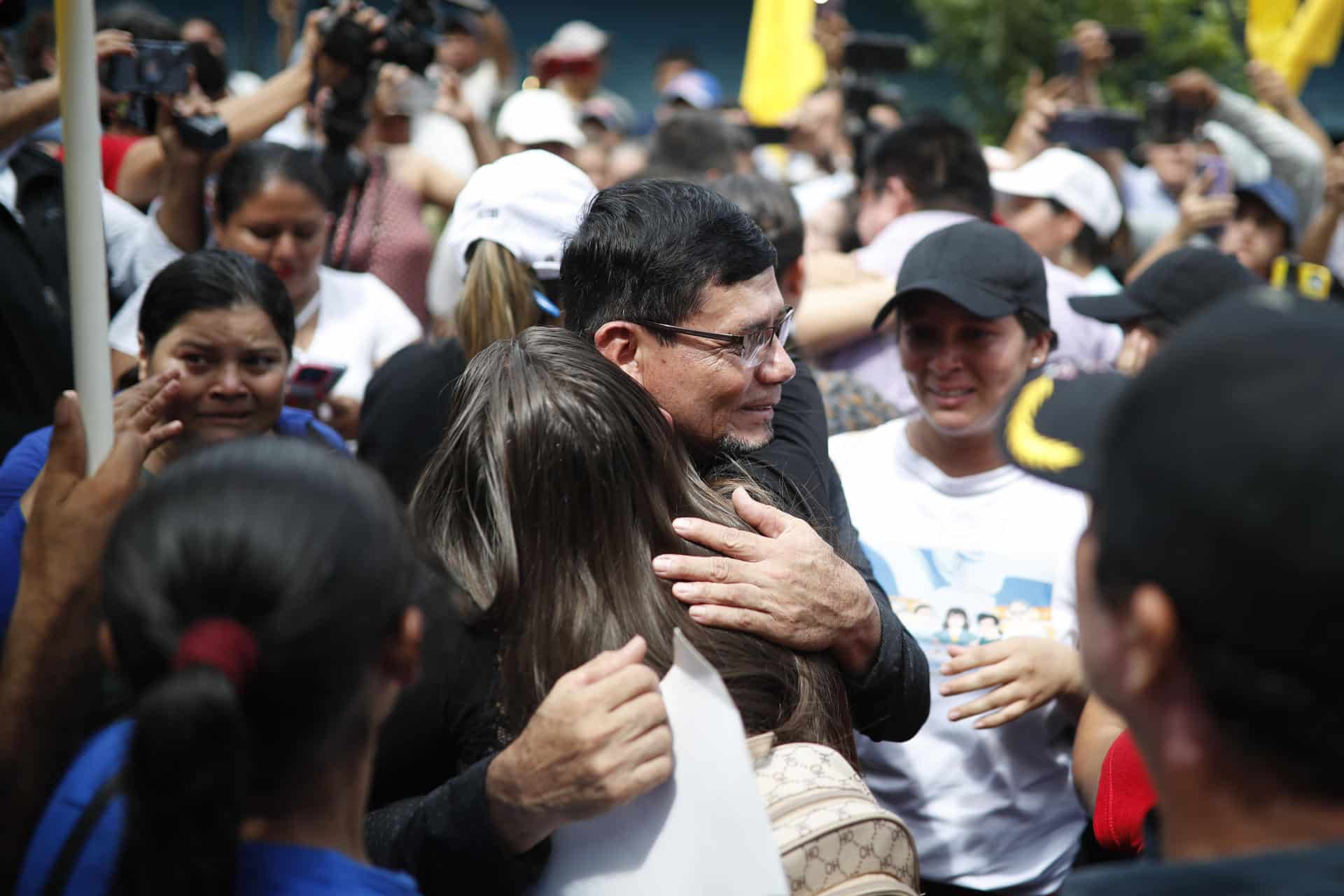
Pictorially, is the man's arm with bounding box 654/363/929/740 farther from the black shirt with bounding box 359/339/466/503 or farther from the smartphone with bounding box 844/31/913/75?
the smartphone with bounding box 844/31/913/75

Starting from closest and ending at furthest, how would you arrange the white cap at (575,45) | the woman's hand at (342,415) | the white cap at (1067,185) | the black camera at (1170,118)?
the woman's hand at (342,415) → the white cap at (1067,185) → the black camera at (1170,118) → the white cap at (575,45)

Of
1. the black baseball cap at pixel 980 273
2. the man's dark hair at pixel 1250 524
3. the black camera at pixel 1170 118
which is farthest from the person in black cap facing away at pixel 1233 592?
the black camera at pixel 1170 118

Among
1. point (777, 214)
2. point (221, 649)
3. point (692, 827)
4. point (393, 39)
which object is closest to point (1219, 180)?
point (777, 214)

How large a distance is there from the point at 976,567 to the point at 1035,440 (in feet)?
4.43

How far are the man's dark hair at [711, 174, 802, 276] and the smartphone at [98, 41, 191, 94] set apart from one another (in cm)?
153

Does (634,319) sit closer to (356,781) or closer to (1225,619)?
(356,781)

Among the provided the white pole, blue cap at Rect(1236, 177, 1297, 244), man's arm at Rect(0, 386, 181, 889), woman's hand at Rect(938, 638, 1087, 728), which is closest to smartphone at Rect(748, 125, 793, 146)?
blue cap at Rect(1236, 177, 1297, 244)

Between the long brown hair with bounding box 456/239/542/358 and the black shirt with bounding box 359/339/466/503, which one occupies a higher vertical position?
the long brown hair with bounding box 456/239/542/358

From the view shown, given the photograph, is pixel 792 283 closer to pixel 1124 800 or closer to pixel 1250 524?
pixel 1124 800

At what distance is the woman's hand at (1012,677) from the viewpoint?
91.3 inches

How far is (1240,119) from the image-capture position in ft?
19.5

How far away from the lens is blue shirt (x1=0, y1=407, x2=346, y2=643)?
79.2 inches

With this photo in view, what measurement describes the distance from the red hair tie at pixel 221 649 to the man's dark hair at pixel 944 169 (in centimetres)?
347

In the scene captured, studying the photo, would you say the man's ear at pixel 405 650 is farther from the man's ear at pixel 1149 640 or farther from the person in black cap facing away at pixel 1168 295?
the person in black cap facing away at pixel 1168 295
